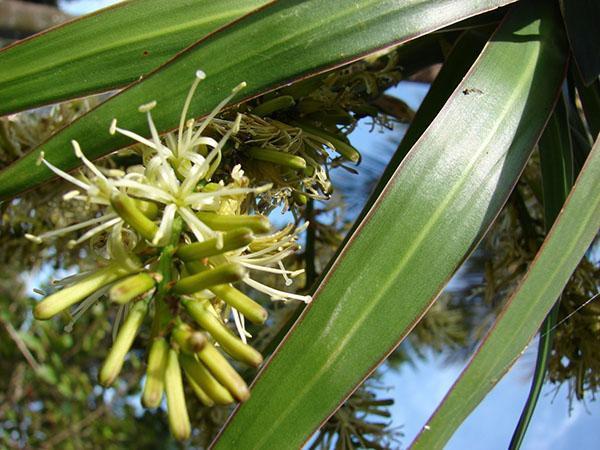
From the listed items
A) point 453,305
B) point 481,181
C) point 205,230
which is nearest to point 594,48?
point 481,181

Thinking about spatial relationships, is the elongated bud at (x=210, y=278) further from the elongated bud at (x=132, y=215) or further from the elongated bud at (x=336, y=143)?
the elongated bud at (x=336, y=143)

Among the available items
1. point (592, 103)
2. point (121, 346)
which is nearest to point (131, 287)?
point (121, 346)

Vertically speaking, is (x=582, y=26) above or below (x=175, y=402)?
above

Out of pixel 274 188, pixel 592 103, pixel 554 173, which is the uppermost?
pixel 592 103

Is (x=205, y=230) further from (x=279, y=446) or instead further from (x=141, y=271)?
(x=279, y=446)

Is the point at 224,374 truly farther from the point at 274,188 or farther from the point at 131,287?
the point at 274,188

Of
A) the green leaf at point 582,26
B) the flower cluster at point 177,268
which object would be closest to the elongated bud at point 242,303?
the flower cluster at point 177,268

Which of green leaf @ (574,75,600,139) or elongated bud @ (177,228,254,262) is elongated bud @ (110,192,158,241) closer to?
elongated bud @ (177,228,254,262)
